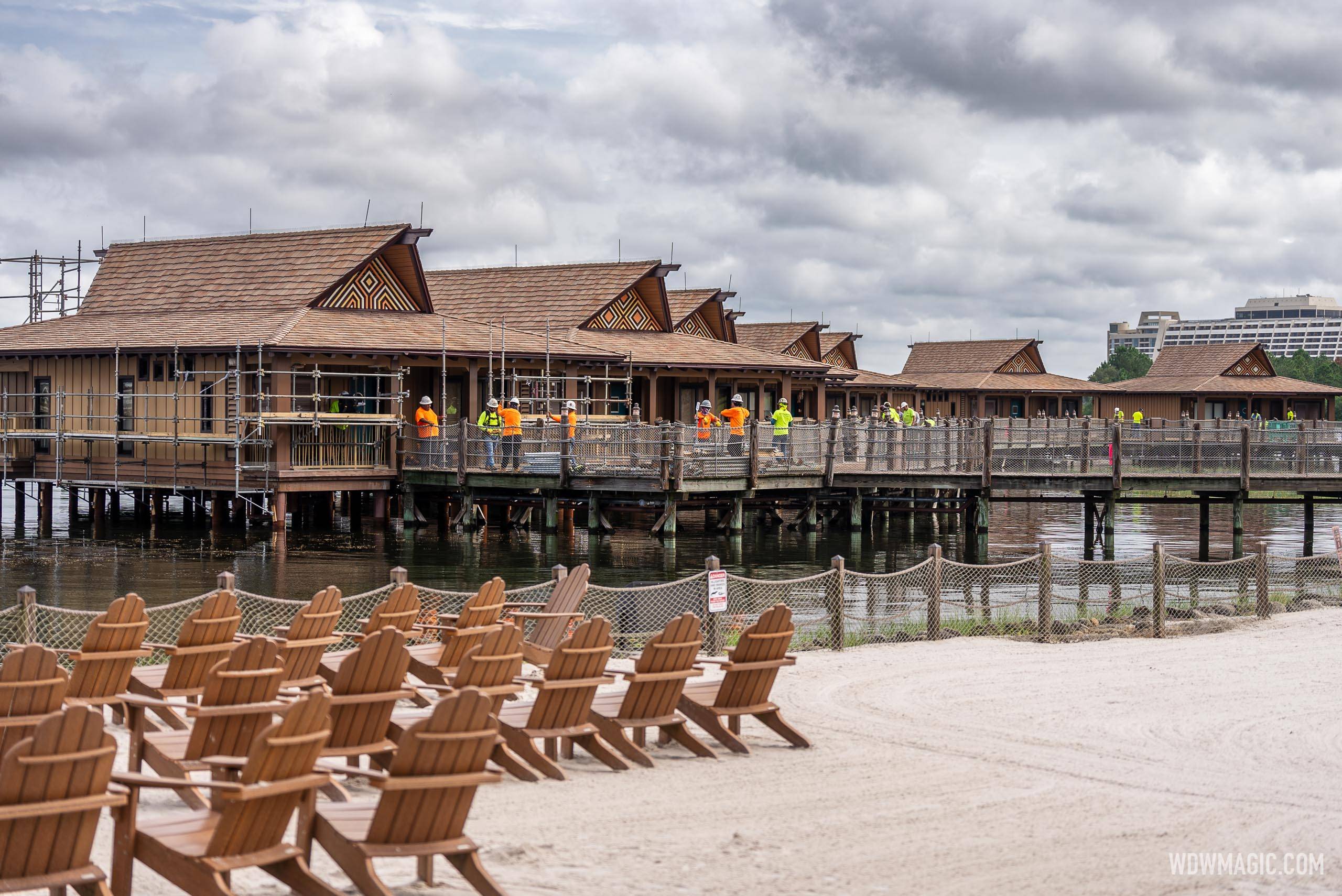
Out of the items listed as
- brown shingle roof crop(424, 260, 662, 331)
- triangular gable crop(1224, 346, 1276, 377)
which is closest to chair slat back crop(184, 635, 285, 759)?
brown shingle roof crop(424, 260, 662, 331)

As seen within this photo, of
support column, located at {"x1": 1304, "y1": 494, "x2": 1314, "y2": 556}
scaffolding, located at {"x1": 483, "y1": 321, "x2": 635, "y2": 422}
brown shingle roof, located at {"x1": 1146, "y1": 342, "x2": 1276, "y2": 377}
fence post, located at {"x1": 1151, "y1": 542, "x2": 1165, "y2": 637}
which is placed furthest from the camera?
brown shingle roof, located at {"x1": 1146, "y1": 342, "x2": 1276, "y2": 377}

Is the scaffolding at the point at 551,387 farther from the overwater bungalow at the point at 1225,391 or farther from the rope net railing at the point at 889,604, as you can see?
the overwater bungalow at the point at 1225,391

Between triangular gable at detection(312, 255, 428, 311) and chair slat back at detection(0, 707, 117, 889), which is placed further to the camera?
triangular gable at detection(312, 255, 428, 311)

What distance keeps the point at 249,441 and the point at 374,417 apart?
3061 millimetres

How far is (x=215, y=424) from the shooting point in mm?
34875

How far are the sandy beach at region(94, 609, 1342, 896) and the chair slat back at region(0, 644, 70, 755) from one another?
765 mm

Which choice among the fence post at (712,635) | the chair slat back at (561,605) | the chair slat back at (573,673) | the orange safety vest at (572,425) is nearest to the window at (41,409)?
the orange safety vest at (572,425)

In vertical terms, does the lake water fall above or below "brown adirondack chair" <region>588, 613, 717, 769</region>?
below

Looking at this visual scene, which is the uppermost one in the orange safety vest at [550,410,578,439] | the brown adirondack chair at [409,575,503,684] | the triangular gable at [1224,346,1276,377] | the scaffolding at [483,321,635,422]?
the triangular gable at [1224,346,1276,377]

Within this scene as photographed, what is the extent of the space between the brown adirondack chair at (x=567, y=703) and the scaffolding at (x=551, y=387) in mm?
25914

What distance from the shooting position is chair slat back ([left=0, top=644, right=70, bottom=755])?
8602 mm

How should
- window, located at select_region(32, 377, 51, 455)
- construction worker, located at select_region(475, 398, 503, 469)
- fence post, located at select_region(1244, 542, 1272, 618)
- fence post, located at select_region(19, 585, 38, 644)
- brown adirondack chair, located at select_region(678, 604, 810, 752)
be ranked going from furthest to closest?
window, located at select_region(32, 377, 51, 455) < construction worker, located at select_region(475, 398, 503, 469) < fence post, located at select_region(1244, 542, 1272, 618) < fence post, located at select_region(19, 585, 38, 644) < brown adirondack chair, located at select_region(678, 604, 810, 752)

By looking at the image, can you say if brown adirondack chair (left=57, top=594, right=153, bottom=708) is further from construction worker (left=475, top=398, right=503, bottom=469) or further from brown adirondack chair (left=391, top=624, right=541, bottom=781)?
construction worker (left=475, top=398, right=503, bottom=469)

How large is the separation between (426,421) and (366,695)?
26142 mm
